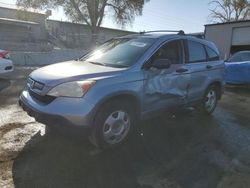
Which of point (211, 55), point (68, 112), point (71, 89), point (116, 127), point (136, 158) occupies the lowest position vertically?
point (136, 158)

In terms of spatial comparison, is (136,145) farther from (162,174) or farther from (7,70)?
(7,70)

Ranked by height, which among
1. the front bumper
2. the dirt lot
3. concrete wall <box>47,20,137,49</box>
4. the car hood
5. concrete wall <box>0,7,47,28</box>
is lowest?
the dirt lot

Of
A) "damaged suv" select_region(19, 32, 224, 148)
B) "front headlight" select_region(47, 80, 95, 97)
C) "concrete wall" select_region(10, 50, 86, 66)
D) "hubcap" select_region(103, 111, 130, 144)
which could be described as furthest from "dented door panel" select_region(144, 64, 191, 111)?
"concrete wall" select_region(10, 50, 86, 66)

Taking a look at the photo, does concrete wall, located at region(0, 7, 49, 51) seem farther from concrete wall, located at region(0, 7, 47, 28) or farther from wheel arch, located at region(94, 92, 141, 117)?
wheel arch, located at region(94, 92, 141, 117)

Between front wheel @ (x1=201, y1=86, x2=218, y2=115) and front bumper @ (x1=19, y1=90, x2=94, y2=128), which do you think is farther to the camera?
front wheel @ (x1=201, y1=86, x2=218, y2=115)

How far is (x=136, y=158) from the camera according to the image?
13.4 feet

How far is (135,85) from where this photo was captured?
432 cm

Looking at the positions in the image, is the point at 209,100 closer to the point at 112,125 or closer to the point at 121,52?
the point at 121,52

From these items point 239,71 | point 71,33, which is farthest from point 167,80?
point 71,33

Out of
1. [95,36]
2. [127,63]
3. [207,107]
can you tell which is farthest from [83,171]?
[95,36]

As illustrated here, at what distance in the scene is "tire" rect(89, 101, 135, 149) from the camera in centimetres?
396

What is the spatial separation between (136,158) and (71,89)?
1371mm

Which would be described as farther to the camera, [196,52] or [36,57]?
[36,57]

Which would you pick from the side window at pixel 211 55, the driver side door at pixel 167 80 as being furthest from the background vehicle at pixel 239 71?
the driver side door at pixel 167 80
